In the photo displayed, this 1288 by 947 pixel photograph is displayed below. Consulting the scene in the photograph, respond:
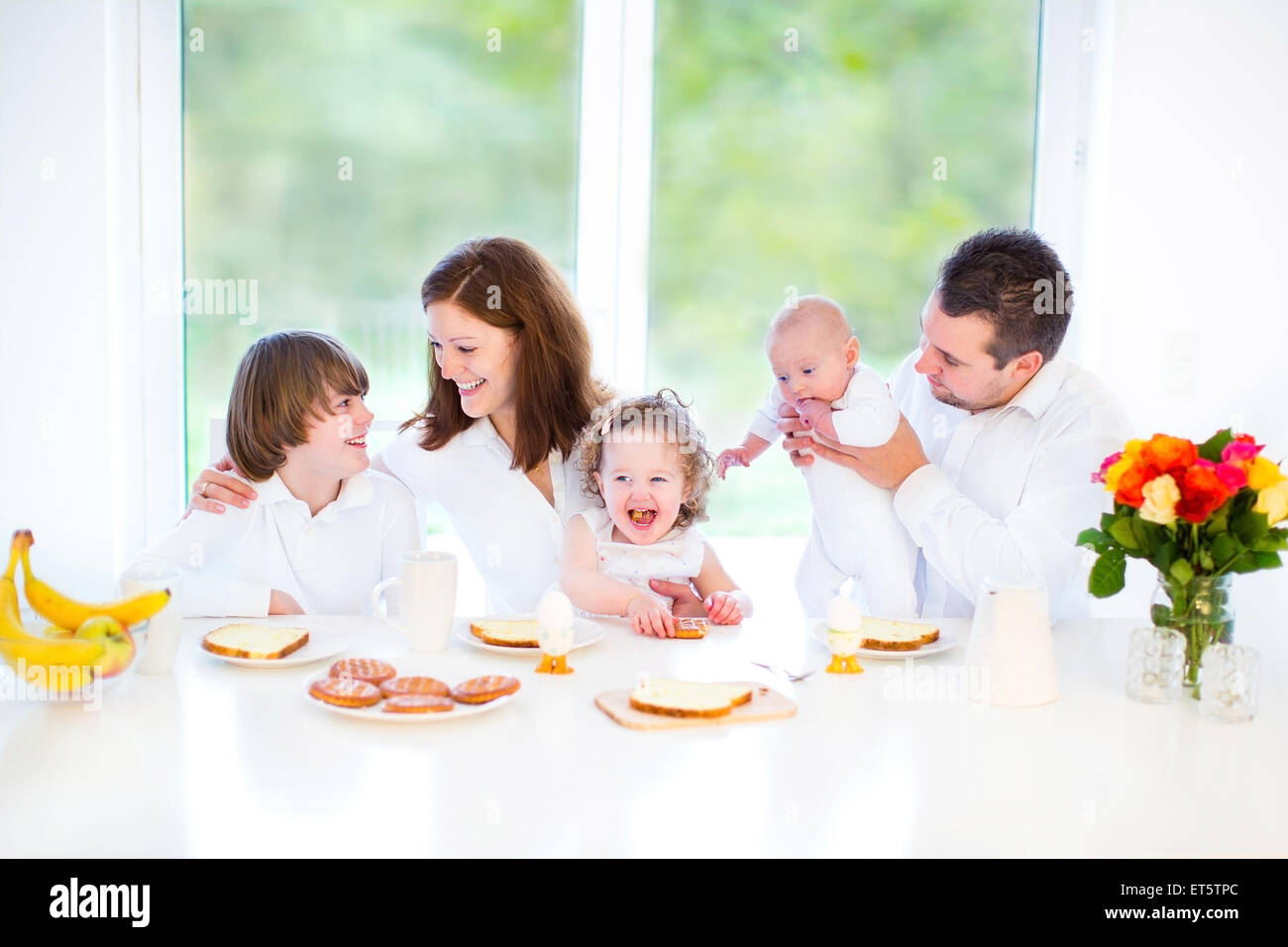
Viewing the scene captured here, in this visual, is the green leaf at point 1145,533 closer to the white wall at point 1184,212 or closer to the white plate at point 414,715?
the white plate at point 414,715

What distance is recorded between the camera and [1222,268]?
309 centimetres

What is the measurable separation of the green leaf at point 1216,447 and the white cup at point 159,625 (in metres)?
1.49

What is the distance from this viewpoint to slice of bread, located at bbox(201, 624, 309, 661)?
1.55 m

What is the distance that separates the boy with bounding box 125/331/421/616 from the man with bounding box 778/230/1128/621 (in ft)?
3.08

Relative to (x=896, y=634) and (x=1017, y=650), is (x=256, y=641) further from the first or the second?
(x=1017, y=650)

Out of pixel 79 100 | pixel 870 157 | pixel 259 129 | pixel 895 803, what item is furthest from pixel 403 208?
pixel 895 803

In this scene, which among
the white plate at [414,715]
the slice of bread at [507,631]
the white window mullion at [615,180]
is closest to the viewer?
the white plate at [414,715]

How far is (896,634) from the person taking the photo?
1.75 m

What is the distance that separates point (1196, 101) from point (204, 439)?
122 inches

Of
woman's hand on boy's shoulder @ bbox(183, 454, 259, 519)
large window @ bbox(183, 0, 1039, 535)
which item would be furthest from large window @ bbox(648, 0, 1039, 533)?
woman's hand on boy's shoulder @ bbox(183, 454, 259, 519)

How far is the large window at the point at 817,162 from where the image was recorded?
134 inches

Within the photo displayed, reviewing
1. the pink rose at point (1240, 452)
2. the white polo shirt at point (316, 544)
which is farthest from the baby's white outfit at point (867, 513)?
the white polo shirt at point (316, 544)

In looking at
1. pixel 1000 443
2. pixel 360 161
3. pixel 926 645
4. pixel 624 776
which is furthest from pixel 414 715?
pixel 360 161
